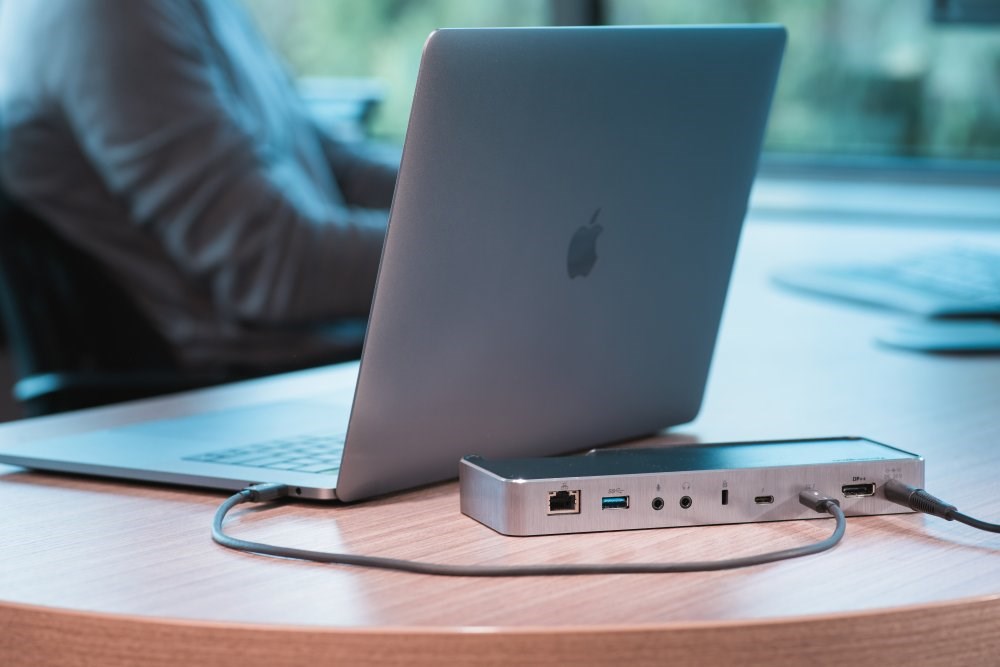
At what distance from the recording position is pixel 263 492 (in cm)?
73

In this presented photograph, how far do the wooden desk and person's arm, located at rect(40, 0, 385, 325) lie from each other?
3.30 ft

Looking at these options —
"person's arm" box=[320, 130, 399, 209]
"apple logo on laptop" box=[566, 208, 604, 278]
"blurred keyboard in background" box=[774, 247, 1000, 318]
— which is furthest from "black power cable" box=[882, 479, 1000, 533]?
"person's arm" box=[320, 130, 399, 209]

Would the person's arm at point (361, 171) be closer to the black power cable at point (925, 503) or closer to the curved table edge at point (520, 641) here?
the black power cable at point (925, 503)

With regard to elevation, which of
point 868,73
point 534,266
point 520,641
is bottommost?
point 520,641

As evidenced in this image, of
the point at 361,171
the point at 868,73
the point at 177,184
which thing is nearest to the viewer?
the point at 177,184

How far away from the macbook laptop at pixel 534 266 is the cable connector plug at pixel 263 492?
1 centimetres

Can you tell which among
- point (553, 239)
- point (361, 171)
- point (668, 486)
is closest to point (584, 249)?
point (553, 239)

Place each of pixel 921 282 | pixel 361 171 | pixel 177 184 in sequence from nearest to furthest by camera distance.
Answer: pixel 921 282
pixel 177 184
pixel 361 171

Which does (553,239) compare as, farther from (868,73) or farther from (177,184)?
(868,73)

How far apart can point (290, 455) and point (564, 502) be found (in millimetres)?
218

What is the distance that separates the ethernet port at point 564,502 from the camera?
2.22 feet

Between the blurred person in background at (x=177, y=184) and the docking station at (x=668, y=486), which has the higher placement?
the blurred person in background at (x=177, y=184)

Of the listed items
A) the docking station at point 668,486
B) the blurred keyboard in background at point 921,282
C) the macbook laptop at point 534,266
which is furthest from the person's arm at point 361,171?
the docking station at point 668,486

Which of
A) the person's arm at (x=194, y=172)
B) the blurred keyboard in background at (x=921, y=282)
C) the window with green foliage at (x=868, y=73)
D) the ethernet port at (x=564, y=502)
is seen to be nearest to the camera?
the ethernet port at (x=564, y=502)
